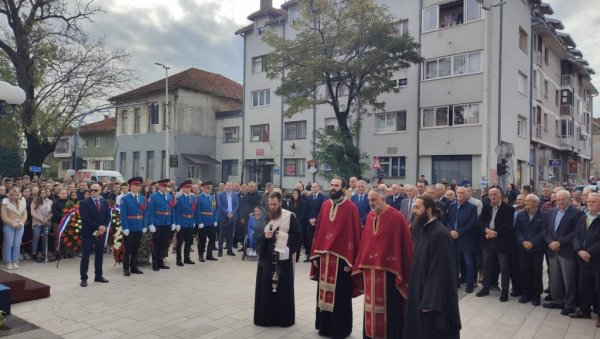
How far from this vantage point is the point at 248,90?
3578 cm

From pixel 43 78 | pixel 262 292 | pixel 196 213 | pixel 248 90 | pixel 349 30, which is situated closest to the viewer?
pixel 262 292

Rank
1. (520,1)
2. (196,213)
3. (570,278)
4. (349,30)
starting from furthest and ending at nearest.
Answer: (520,1) → (349,30) → (196,213) → (570,278)

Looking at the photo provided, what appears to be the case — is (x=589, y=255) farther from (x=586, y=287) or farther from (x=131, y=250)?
(x=131, y=250)

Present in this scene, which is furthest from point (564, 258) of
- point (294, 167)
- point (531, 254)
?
point (294, 167)

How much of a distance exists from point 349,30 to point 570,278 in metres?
18.5

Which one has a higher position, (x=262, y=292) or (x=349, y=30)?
(x=349, y=30)

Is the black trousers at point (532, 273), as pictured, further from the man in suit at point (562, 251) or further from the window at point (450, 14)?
the window at point (450, 14)

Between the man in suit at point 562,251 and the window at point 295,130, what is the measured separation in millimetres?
25064

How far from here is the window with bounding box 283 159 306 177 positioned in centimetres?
3212

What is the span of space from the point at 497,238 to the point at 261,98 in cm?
2873

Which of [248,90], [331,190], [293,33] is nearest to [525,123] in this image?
[293,33]

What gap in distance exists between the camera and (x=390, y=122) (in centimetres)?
2761

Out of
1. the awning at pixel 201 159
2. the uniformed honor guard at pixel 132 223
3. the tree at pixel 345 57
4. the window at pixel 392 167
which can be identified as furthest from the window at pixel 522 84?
the uniformed honor guard at pixel 132 223

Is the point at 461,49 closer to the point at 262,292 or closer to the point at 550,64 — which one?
the point at 550,64
